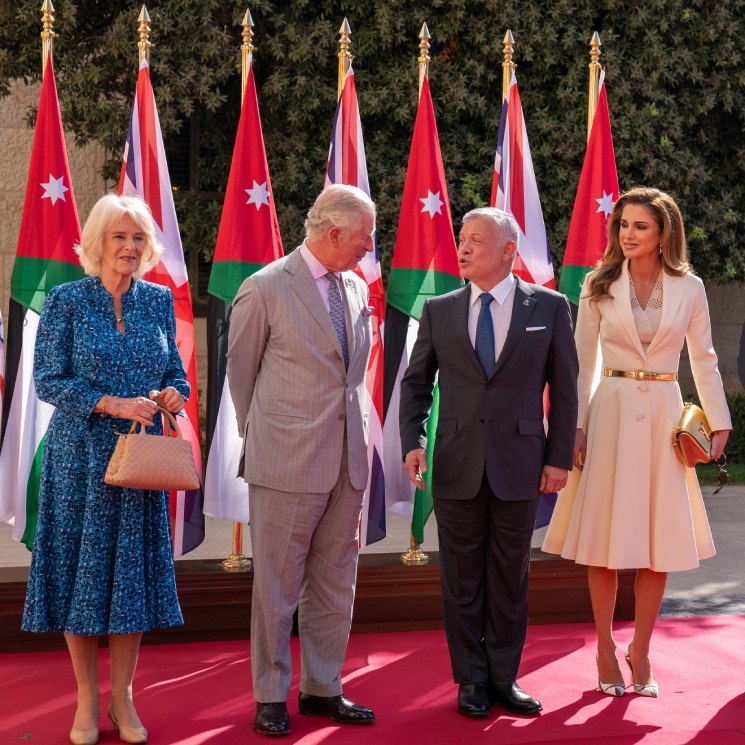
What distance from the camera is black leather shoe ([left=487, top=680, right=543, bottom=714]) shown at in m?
3.95

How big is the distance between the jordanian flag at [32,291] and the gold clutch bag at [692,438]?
2.88 m

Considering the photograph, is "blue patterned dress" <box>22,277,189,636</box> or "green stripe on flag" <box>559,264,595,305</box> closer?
"blue patterned dress" <box>22,277,189,636</box>

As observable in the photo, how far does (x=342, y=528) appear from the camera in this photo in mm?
3893

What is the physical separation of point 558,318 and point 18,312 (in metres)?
2.67

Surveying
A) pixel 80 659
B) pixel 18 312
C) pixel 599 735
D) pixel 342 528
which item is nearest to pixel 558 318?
pixel 342 528

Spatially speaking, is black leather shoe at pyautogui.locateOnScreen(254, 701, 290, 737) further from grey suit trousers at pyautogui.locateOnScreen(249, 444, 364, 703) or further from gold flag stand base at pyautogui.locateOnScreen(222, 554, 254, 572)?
gold flag stand base at pyautogui.locateOnScreen(222, 554, 254, 572)

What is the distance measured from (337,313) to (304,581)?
39.9 inches

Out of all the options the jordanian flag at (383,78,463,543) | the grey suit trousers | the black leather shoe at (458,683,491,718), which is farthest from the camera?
the jordanian flag at (383,78,463,543)

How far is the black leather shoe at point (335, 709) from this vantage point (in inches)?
151

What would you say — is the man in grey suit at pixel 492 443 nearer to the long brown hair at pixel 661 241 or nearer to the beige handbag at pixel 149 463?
the long brown hair at pixel 661 241

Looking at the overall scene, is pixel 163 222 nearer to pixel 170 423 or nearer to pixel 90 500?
pixel 170 423

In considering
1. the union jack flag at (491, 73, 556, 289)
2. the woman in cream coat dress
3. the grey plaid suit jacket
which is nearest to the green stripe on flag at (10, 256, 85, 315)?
the grey plaid suit jacket

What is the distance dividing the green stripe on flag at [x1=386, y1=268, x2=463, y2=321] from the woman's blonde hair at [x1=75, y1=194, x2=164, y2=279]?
81.4 inches

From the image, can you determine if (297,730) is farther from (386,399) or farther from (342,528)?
(386,399)
